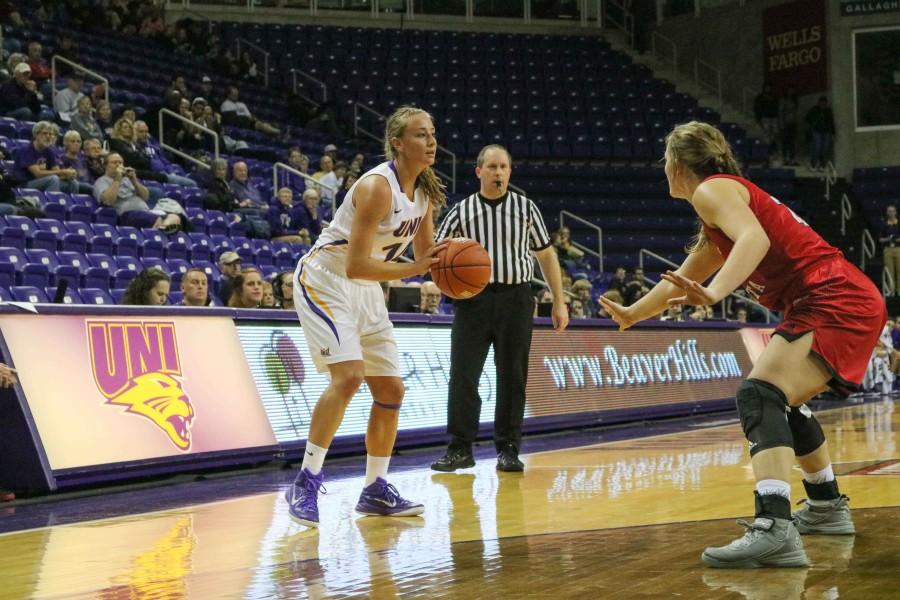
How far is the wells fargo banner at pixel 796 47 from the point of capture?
28.5 meters

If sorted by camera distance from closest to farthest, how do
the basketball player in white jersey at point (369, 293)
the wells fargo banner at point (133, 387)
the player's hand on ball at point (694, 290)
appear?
the player's hand on ball at point (694, 290) → the basketball player in white jersey at point (369, 293) → the wells fargo banner at point (133, 387)

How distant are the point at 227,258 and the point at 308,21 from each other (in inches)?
758

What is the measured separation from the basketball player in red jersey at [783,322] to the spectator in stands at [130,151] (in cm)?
1068

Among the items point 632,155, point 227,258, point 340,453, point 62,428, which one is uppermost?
point 632,155

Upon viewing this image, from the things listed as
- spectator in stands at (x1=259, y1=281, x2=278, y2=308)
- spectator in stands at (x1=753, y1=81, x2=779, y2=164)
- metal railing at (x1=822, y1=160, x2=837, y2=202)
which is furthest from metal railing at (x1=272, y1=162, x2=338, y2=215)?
spectator in stands at (x1=753, y1=81, x2=779, y2=164)

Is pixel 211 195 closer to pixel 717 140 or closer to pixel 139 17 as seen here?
pixel 139 17

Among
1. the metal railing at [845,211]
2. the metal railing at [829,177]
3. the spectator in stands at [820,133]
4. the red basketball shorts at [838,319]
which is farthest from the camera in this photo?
the spectator in stands at [820,133]

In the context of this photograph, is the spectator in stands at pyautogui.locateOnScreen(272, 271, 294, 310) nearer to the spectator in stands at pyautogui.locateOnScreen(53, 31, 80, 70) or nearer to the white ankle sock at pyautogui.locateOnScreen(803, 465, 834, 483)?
the white ankle sock at pyautogui.locateOnScreen(803, 465, 834, 483)

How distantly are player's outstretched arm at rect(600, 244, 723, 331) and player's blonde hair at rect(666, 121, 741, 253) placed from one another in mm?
371

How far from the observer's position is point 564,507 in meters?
5.74

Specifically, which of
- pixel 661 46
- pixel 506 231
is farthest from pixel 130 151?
pixel 661 46

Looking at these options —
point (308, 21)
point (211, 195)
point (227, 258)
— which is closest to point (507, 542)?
point (227, 258)

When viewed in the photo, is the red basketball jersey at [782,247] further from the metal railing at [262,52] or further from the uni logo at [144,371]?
the metal railing at [262,52]

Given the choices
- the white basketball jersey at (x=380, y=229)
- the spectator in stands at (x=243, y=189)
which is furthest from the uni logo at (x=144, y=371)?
the spectator in stands at (x=243, y=189)
